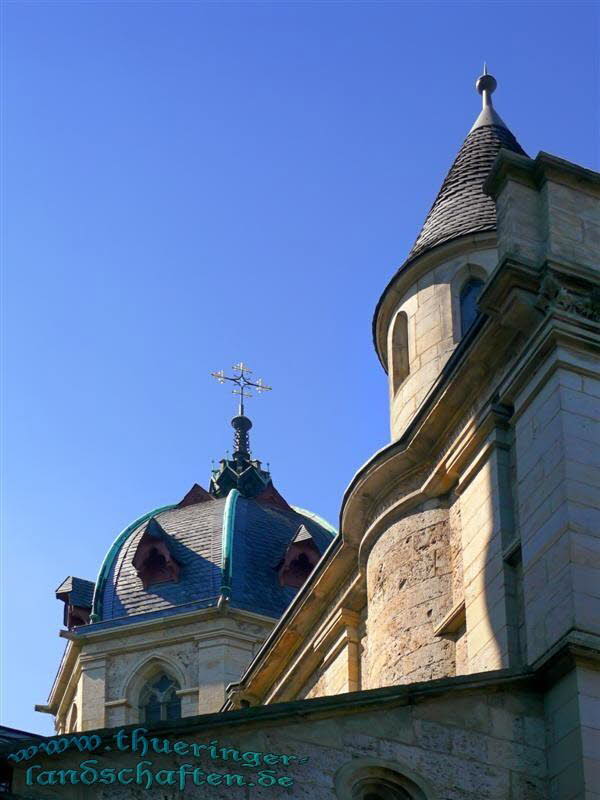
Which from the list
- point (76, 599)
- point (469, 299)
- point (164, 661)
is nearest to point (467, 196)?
point (469, 299)

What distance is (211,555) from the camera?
129 ft

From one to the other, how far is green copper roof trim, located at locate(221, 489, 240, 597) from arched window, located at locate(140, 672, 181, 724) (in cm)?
227

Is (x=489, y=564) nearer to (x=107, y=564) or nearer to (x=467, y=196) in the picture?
(x=467, y=196)

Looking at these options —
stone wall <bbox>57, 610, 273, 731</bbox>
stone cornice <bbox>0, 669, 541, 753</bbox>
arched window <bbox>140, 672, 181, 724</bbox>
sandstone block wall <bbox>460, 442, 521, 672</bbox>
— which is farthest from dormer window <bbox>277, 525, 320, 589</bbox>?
stone cornice <bbox>0, 669, 541, 753</bbox>

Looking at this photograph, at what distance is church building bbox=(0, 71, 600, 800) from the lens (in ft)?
37.7

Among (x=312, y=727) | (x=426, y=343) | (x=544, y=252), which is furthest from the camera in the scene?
(x=426, y=343)

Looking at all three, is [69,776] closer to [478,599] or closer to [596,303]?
[478,599]

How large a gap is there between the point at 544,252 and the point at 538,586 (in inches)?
128

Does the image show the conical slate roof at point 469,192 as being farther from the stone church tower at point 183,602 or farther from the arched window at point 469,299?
the stone church tower at point 183,602

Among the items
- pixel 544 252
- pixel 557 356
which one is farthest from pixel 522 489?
pixel 544 252

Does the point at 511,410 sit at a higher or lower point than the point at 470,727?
higher

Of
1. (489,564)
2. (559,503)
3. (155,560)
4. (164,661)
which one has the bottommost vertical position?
(559,503)

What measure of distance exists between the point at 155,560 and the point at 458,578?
2452 cm

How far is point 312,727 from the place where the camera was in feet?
38.7
